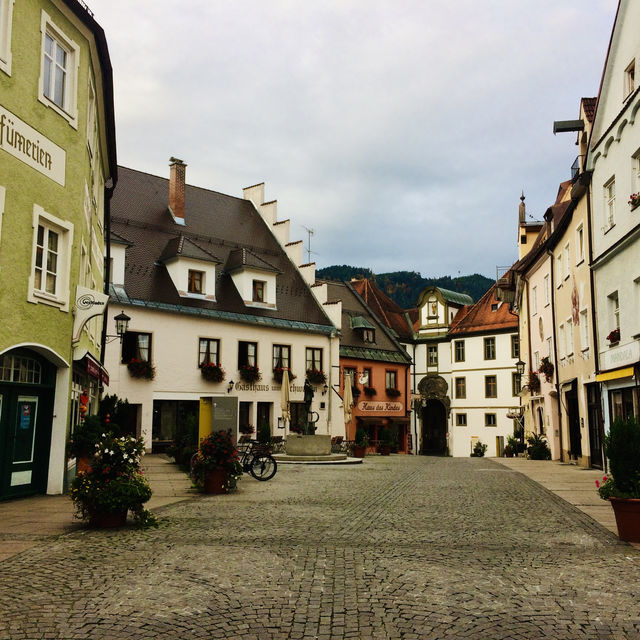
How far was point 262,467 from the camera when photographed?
19219 mm

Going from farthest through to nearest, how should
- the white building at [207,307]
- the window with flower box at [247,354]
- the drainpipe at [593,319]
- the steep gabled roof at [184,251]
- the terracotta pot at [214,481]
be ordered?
the window with flower box at [247,354], the steep gabled roof at [184,251], the white building at [207,307], the drainpipe at [593,319], the terracotta pot at [214,481]

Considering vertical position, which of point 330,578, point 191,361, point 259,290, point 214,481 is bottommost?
point 330,578

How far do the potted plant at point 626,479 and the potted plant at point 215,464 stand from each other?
8355mm

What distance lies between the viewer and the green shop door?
45.3 feet

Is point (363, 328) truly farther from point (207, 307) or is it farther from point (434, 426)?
point (434, 426)

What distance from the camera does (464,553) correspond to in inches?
352

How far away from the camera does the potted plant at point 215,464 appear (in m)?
15.7

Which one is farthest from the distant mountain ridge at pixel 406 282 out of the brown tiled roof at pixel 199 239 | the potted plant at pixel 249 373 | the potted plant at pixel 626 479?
the potted plant at pixel 626 479

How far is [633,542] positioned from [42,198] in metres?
12.1

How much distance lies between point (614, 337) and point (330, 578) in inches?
590

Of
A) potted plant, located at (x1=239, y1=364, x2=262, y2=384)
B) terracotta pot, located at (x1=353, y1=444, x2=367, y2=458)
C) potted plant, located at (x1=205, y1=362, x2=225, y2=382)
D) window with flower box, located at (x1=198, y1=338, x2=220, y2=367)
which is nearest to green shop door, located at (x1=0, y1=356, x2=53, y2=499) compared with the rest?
terracotta pot, located at (x1=353, y1=444, x2=367, y2=458)

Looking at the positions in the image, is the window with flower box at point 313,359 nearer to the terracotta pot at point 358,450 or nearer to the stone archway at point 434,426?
the terracotta pot at point 358,450

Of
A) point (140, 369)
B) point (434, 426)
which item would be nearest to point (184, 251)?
point (140, 369)

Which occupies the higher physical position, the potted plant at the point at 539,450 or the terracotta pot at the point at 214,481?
the potted plant at the point at 539,450
